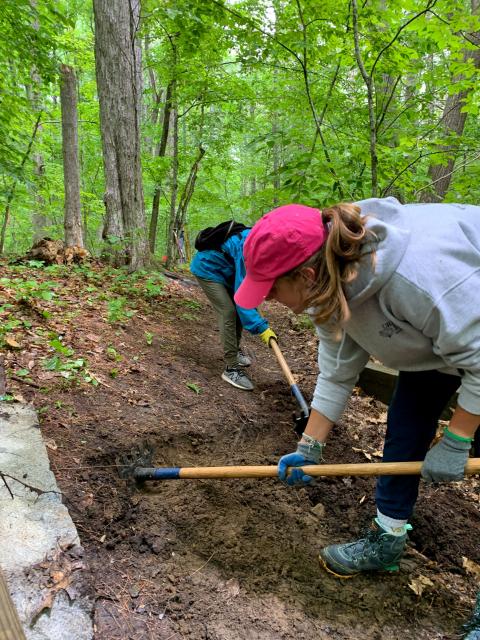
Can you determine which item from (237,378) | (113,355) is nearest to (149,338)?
(113,355)

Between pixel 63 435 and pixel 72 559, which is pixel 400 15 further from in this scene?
pixel 72 559

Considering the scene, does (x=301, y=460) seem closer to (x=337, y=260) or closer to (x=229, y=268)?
(x=337, y=260)

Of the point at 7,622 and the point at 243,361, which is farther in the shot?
the point at 243,361

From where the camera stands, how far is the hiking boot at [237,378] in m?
4.47

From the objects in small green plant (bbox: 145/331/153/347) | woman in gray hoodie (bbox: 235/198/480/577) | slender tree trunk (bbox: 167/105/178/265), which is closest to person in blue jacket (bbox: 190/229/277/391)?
small green plant (bbox: 145/331/153/347)

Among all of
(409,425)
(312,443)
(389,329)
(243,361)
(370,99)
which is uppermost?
(370,99)

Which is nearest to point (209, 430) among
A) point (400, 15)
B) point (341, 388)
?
point (341, 388)

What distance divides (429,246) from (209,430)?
2.56 metres

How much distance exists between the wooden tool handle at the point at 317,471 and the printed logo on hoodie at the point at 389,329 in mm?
667

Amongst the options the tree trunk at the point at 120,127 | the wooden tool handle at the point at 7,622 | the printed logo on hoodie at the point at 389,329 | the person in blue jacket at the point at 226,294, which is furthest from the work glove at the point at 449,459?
the tree trunk at the point at 120,127

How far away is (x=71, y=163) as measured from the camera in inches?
347

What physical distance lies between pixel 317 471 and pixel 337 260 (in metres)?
1.25

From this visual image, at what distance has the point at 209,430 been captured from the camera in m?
3.53

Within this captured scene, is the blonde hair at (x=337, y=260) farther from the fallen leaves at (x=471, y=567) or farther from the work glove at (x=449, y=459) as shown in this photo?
the fallen leaves at (x=471, y=567)
